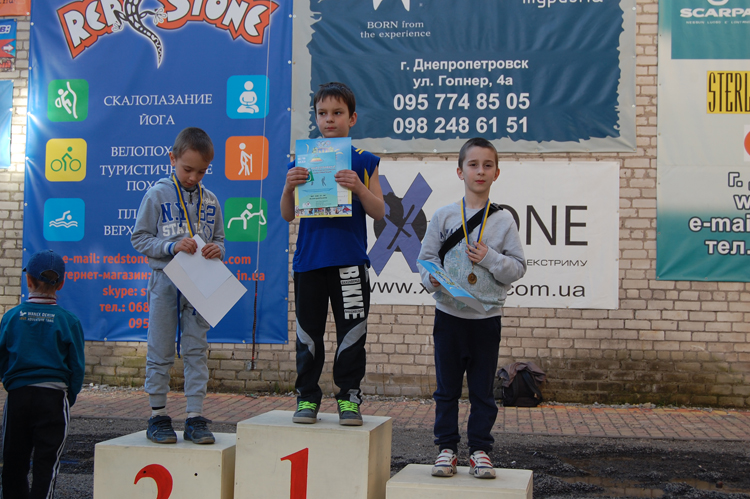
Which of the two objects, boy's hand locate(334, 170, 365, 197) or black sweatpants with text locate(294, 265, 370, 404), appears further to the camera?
black sweatpants with text locate(294, 265, 370, 404)

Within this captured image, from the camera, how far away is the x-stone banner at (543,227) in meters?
6.70

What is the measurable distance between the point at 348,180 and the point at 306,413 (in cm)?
119

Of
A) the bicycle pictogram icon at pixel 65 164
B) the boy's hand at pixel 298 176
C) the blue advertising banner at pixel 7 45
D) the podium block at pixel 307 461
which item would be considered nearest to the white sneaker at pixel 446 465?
the podium block at pixel 307 461

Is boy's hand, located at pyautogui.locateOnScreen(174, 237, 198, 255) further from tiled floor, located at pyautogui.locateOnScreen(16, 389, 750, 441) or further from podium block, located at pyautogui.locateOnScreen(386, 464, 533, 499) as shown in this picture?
tiled floor, located at pyautogui.locateOnScreen(16, 389, 750, 441)

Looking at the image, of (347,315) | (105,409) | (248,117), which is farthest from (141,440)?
(248,117)

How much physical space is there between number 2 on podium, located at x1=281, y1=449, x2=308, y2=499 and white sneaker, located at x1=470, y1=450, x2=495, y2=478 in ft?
2.62

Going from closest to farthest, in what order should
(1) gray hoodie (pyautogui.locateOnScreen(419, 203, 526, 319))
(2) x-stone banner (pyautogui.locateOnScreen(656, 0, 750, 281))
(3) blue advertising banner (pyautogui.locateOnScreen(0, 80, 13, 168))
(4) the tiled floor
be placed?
1. (1) gray hoodie (pyautogui.locateOnScreen(419, 203, 526, 319))
2. (4) the tiled floor
3. (2) x-stone banner (pyautogui.locateOnScreen(656, 0, 750, 281))
4. (3) blue advertising banner (pyautogui.locateOnScreen(0, 80, 13, 168))

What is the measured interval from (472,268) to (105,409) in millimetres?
4485

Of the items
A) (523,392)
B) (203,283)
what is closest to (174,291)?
(203,283)

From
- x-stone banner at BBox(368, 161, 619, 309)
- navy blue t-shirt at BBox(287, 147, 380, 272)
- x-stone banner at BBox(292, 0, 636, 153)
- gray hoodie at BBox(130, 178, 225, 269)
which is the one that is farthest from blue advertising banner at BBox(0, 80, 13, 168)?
navy blue t-shirt at BBox(287, 147, 380, 272)

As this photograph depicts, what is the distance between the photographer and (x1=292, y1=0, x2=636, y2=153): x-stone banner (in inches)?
266

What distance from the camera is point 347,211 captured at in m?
3.23

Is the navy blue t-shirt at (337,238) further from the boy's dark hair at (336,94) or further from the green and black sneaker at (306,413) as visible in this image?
the green and black sneaker at (306,413)

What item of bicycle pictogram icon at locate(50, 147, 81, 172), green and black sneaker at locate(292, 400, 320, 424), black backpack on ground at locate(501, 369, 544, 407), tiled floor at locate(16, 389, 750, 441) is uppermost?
bicycle pictogram icon at locate(50, 147, 81, 172)
